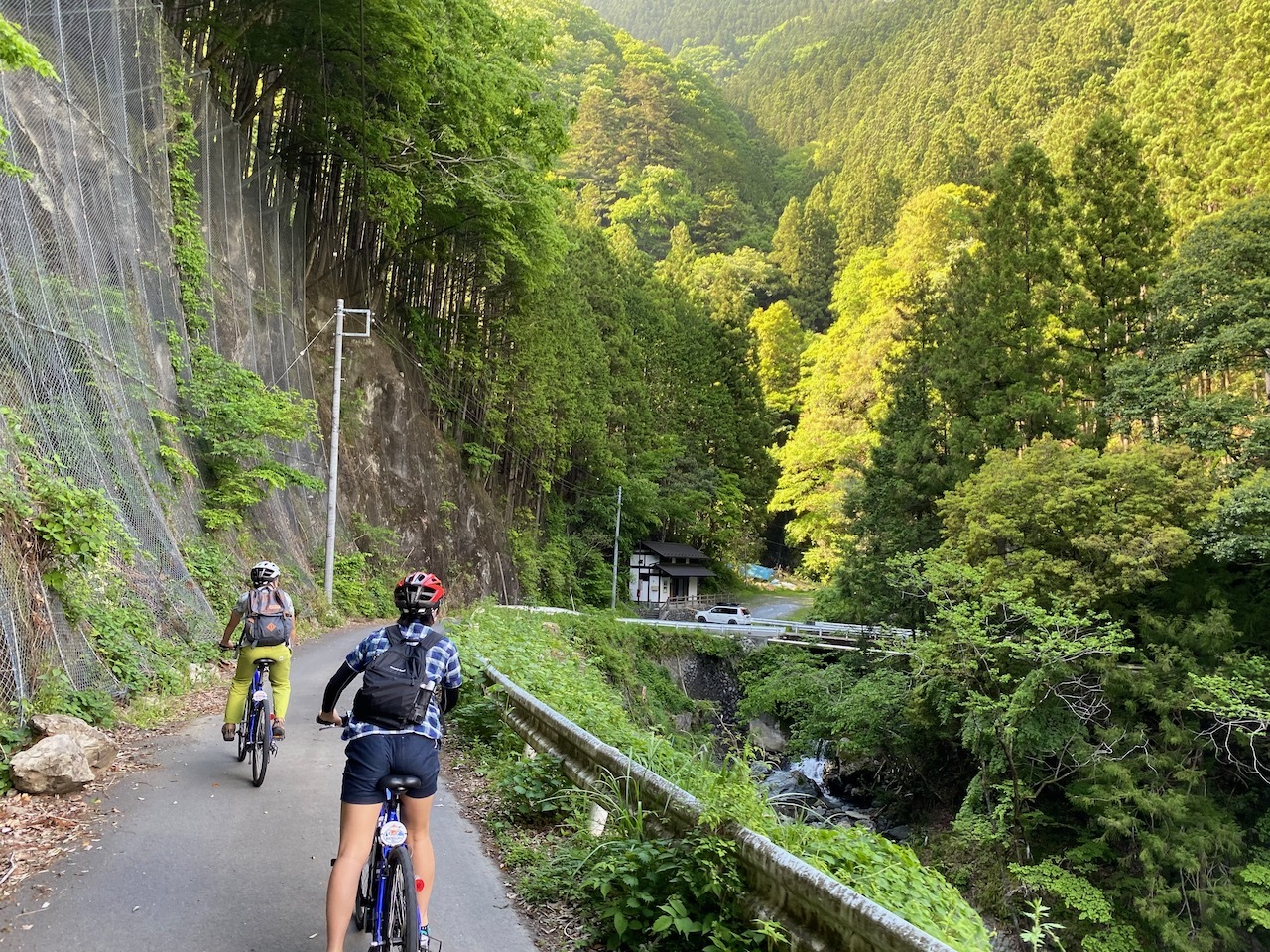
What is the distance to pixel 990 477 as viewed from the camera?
20734 mm

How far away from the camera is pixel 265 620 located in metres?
7.17

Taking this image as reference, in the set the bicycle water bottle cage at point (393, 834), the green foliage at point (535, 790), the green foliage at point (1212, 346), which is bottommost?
the green foliage at point (535, 790)

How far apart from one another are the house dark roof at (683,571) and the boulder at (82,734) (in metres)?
46.0

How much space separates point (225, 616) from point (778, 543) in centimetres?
5904

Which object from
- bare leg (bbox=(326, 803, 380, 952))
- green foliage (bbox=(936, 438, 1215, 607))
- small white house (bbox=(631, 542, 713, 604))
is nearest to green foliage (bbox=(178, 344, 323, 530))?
bare leg (bbox=(326, 803, 380, 952))

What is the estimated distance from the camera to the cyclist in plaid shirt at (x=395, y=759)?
3.56m

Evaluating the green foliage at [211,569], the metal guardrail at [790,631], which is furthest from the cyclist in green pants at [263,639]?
the metal guardrail at [790,631]

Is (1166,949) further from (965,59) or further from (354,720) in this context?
(965,59)

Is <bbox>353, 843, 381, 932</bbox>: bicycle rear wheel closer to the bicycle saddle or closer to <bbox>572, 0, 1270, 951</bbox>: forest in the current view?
the bicycle saddle

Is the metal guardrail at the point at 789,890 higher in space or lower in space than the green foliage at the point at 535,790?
higher

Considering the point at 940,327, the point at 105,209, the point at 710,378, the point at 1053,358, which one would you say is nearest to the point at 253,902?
the point at 105,209

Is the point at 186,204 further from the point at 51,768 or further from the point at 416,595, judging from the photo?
the point at 416,595

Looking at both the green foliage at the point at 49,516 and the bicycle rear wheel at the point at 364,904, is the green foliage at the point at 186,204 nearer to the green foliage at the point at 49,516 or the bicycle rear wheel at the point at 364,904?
the green foliage at the point at 49,516

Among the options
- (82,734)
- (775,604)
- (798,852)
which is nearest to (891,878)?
(798,852)
